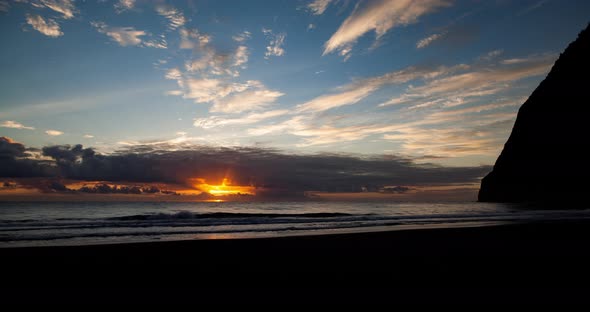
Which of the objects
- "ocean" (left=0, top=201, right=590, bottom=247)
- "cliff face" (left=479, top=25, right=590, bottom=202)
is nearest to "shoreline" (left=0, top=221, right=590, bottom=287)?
"ocean" (left=0, top=201, right=590, bottom=247)

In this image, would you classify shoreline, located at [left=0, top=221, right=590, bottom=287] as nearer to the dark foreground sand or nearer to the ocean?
the dark foreground sand

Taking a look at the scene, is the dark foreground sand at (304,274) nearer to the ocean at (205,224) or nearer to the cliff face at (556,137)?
the ocean at (205,224)

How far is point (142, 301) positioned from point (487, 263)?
8.24 meters

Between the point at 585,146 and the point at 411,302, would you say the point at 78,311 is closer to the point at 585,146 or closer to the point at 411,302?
the point at 411,302

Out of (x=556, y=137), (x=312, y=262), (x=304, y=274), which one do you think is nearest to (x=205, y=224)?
(x=312, y=262)

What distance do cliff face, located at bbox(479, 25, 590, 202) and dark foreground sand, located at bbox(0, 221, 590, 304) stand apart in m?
78.2

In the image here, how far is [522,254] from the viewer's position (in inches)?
374

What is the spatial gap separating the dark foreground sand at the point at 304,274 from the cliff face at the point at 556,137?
257 ft

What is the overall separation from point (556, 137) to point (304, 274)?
293 ft

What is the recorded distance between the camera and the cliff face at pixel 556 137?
2653 inches

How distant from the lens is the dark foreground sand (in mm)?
5520

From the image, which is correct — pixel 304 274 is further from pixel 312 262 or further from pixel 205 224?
pixel 205 224

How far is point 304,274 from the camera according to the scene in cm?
717

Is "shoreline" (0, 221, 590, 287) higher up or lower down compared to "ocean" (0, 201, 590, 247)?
higher up
